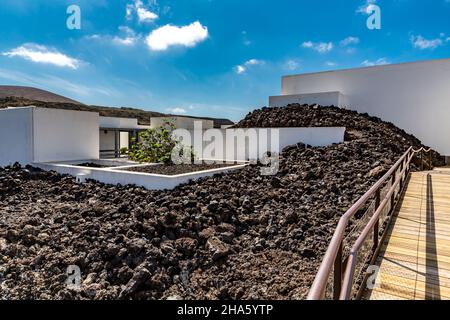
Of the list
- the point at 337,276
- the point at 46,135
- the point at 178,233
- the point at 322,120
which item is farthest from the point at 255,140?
the point at 337,276

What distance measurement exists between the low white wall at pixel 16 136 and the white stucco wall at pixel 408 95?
1399cm

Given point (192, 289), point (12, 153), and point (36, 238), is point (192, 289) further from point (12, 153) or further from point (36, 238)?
point (12, 153)

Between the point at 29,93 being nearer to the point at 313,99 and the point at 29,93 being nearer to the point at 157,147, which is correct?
the point at 157,147

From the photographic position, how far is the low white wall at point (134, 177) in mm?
6164

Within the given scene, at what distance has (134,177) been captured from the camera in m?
6.54

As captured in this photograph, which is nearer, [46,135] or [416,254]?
[416,254]

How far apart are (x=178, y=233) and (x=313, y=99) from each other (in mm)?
12077

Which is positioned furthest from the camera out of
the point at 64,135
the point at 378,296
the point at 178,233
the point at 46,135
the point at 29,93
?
the point at 29,93

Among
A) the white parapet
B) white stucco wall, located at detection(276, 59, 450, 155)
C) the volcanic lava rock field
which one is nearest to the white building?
the white parapet

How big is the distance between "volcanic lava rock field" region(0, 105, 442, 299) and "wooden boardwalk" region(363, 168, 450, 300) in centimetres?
85

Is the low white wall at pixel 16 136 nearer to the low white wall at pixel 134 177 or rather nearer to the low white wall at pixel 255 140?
the low white wall at pixel 134 177

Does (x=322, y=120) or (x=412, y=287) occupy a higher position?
(x=322, y=120)

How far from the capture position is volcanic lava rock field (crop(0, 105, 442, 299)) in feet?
11.7
